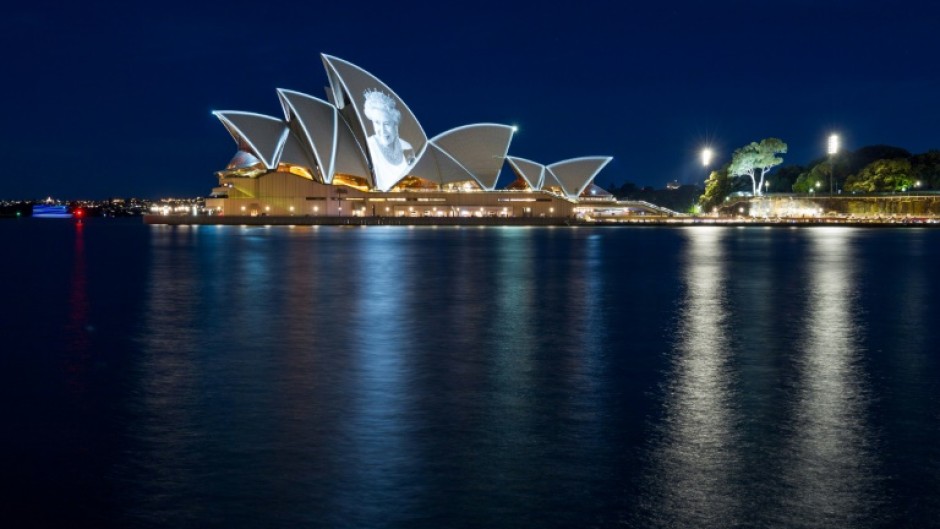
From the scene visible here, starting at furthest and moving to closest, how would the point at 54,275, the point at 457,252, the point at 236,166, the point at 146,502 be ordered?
the point at 236,166 → the point at 457,252 → the point at 54,275 → the point at 146,502

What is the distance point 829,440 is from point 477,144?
261ft

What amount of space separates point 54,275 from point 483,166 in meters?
61.9

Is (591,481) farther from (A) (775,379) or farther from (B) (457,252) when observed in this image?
(B) (457,252)

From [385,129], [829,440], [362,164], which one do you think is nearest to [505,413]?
[829,440]

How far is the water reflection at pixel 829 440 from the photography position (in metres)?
6.21

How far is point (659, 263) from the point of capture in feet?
112

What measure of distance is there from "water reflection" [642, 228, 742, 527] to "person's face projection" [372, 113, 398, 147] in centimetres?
6459

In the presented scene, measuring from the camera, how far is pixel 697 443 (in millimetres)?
7844

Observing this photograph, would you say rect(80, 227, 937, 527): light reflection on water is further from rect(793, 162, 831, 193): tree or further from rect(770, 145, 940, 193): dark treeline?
rect(793, 162, 831, 193): tree

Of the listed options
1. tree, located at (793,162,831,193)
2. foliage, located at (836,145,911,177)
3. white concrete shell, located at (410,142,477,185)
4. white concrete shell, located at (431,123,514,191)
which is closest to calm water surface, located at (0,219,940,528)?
white concrete shell, located at (410,142,477,185)

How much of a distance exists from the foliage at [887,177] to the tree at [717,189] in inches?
567

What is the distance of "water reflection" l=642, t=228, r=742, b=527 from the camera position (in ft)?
20.5

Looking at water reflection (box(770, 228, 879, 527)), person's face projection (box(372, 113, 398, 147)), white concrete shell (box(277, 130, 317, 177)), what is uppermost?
person's face projection (box(372, 113, 398, 147))

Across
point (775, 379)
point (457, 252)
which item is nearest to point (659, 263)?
point (457, 252)
